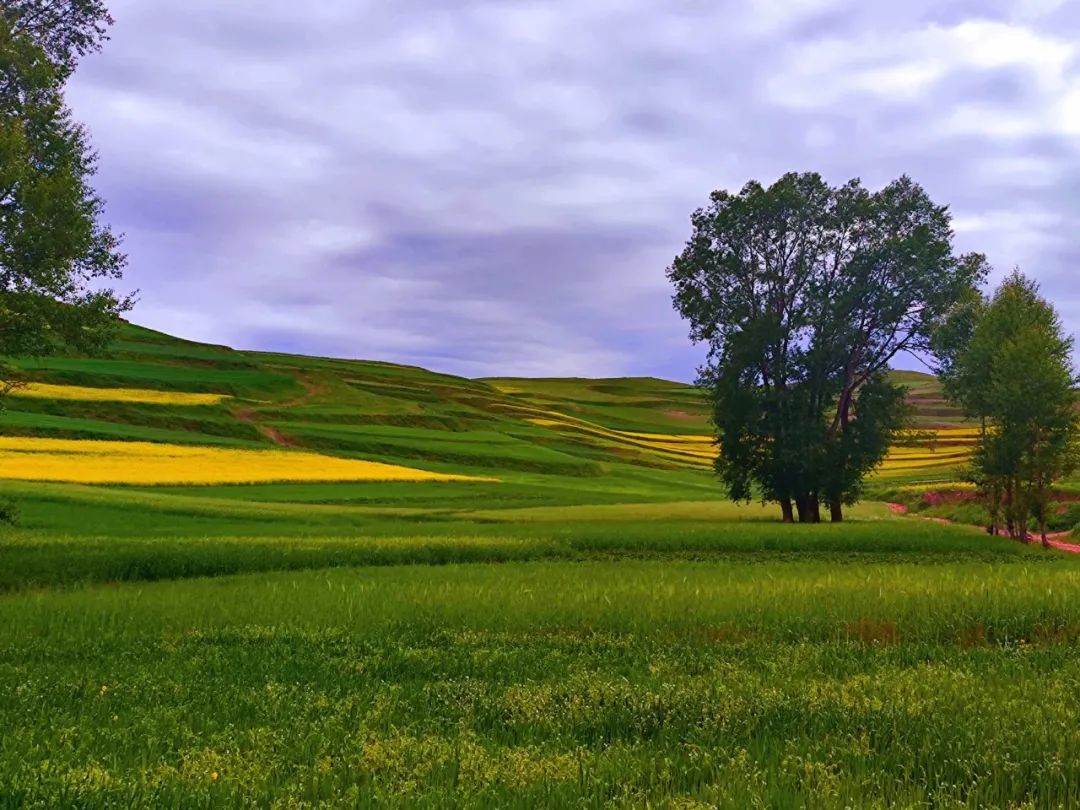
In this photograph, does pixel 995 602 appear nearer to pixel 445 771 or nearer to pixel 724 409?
pixel 445 771

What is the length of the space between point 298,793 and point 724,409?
36719mm

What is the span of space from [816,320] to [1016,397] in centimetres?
999

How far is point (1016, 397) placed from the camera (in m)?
32.5

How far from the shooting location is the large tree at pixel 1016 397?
107 feet

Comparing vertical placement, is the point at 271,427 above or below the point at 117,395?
below

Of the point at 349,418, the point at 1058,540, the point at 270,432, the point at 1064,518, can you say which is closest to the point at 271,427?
the point at 270,432

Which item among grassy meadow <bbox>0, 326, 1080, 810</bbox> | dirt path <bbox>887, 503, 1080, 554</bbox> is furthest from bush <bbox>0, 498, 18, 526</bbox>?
dirt path <bbox>887, 503, 1080, 554</bbox>

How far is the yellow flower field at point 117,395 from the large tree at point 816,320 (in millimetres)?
55579

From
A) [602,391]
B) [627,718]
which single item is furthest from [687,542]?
[602,391]

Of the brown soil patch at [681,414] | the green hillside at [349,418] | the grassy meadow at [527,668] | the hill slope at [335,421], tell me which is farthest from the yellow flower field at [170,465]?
the brown soil patch at [681,414]

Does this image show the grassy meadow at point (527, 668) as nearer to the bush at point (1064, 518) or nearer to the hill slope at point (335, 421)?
the bush at point (1064, 518)

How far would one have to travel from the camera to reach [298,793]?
15.1 feet

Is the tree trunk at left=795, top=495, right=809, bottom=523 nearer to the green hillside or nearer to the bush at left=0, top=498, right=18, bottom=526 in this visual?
the green hillside

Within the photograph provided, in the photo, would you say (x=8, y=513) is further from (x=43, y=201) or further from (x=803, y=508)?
(x=803, y=508)
